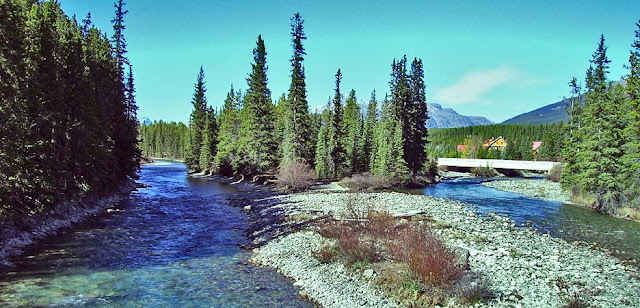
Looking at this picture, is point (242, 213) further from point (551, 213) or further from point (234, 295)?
point (551, 213)

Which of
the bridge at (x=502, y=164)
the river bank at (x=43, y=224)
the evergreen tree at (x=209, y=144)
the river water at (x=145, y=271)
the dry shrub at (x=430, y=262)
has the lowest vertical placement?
the river water at (x=145, y=271)

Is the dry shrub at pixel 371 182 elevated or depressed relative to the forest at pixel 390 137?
depressed

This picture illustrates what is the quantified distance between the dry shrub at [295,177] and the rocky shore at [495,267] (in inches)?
666

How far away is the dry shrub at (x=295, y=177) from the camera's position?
3981 cm

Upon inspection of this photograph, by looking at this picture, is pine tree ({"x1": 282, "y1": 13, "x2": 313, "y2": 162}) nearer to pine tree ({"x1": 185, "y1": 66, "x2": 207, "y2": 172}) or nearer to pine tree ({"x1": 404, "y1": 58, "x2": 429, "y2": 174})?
pine tree ({"x1": 404, "y1": 58, "x2": 429, "y2": 174})

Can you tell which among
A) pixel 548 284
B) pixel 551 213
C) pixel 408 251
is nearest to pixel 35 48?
A: pixel 408 251

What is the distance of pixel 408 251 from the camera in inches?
468

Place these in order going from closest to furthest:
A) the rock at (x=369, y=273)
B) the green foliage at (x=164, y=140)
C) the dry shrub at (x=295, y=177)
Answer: the rock at (x=369, y=273) → the dry shrub at (x=295, y=177) → the green foliage at (x=164, y=140)

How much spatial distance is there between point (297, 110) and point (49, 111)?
1139 inches

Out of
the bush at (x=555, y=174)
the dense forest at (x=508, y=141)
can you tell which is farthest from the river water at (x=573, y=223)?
the dense forest at (x=508, y=141)

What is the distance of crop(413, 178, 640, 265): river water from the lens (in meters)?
18.8

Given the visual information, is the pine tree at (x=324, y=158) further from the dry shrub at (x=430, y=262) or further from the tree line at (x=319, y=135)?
the dry shrub at (x=430, y=262)

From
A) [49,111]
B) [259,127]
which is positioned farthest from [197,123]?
[49,111]

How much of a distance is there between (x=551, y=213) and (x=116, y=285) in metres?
28.4
